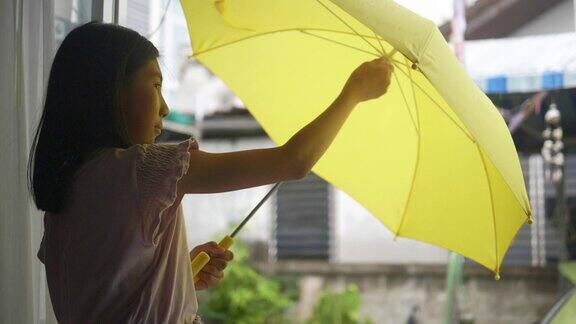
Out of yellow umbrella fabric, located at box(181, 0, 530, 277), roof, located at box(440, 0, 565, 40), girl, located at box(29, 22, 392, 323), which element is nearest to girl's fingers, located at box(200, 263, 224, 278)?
girl, located at box(29, 22, 392, 323)

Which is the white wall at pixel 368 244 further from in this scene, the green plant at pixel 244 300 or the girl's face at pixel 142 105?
the girl's face at pixel 142 105

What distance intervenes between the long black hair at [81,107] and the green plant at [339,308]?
10.4 feet

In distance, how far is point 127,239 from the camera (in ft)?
2.71

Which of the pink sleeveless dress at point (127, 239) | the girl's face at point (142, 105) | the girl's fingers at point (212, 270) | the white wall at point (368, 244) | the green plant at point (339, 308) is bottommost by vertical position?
the green plant at point (339, 308)

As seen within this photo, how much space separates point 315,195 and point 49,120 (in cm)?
328

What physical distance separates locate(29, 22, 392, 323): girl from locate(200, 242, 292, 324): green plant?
3.05 m

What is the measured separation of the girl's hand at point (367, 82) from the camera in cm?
100

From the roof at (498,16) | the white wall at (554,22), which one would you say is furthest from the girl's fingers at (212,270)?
the white wall at (554,22)

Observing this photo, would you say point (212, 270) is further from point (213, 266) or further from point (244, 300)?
point (244, 300)

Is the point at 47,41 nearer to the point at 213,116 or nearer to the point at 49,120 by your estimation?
the point at 49,120

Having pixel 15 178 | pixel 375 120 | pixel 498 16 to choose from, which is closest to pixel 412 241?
pixel 498 16

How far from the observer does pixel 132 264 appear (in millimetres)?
830

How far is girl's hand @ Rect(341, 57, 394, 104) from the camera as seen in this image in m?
1.00

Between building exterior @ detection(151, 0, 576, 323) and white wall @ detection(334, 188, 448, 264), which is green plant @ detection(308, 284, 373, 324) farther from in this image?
white wall @ detection(334, 188, 448, 264)
